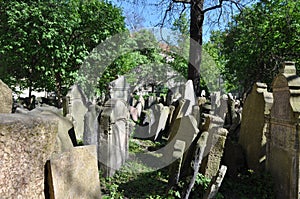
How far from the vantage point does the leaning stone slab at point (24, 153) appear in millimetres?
1802

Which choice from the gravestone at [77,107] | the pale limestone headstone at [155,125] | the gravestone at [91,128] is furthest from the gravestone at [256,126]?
the gravestone at [77,107]

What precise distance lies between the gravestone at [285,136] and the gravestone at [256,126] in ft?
1.42

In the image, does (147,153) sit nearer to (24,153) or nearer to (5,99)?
(5,99)

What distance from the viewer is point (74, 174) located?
266 cm

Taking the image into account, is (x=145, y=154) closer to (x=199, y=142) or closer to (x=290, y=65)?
(x=199, y=142)

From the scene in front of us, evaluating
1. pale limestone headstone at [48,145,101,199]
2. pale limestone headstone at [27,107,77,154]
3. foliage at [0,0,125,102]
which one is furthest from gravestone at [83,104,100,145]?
foliage at [0,0,125,102]

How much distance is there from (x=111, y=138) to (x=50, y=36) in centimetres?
818

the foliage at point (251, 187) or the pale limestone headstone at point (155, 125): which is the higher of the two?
the pale limestone headstone at point (155, 125)

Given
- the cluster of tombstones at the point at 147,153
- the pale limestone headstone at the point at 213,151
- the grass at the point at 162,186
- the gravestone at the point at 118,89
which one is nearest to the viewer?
the cluster of tombstones at the point at 147,153

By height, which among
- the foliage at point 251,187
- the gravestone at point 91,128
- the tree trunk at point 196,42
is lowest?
the foliage at point 251,187

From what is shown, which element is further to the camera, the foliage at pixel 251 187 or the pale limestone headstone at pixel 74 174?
the foliage at pixel 251 187

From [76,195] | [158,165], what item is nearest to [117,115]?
[158,165]

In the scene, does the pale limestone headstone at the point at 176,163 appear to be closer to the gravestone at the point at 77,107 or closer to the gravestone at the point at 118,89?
the gravestone at the point at 77,107

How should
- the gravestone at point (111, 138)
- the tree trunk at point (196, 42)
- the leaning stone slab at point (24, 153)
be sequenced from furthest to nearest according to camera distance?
1. the tree trunk at point (196, 42)
2. the gravestone at point (111, 138)
3. the leaning stone slab at point (24, 153)
